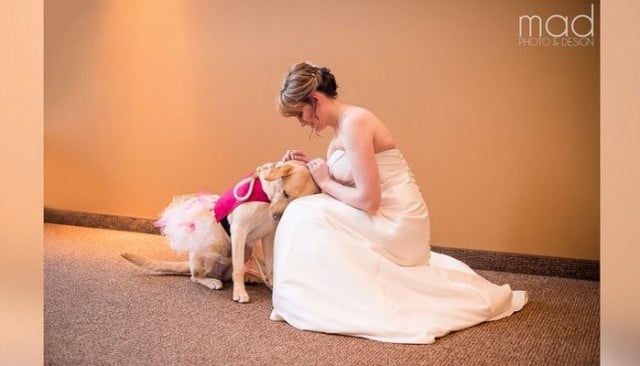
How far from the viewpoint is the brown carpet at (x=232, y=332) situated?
262cm

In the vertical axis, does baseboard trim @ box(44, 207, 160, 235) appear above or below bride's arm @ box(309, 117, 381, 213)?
below

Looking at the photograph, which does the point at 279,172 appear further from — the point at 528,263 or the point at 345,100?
the point at 528,263

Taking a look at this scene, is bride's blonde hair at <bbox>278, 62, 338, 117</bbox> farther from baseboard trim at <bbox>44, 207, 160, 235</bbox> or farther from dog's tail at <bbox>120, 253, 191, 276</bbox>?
baseboard trim at <bbox>44, 207, 160, 235</bbox>

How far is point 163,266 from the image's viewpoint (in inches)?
158

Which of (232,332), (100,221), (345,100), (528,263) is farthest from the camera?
(100,221)

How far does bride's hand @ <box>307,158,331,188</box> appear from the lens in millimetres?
3271

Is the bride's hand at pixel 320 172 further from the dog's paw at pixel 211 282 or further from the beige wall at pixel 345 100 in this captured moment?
the beige wall at pixel 345 100

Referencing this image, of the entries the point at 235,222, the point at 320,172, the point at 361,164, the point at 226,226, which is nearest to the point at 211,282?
the point at 226,226

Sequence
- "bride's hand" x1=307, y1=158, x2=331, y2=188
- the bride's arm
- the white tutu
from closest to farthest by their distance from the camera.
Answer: the bride's arm, "bride's hand" x1=307, y1=158, x2=331, y2=188, the white tutu

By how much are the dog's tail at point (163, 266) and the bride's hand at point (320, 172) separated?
1.12m

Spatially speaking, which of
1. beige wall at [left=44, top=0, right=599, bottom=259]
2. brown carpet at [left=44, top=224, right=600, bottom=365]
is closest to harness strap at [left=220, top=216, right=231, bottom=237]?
brown carpet at [left=44, top=224, right=600, bottom=365]

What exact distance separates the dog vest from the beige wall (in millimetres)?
1484

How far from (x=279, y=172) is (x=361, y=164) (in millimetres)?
456

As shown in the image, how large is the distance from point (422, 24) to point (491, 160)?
985mm
